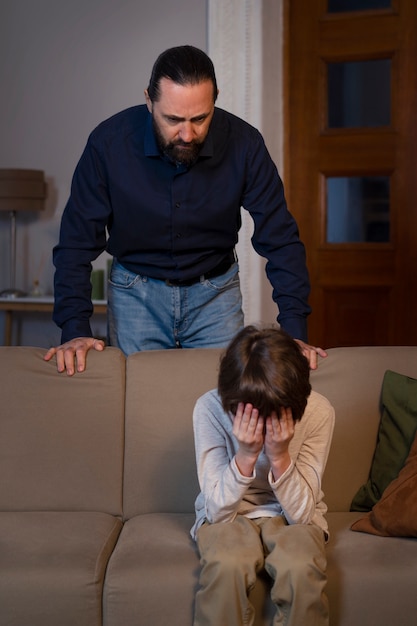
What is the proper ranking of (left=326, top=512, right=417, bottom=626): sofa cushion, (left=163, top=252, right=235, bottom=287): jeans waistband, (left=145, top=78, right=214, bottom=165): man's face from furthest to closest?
(left=163, top=252, right=235, bottom=287): jeans waistband, (left=145, top=78, right=214, bottom=165): man's face, (left=326, top=512, right=417, bottom=626): sofa cushion

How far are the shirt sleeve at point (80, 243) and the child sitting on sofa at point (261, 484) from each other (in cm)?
61

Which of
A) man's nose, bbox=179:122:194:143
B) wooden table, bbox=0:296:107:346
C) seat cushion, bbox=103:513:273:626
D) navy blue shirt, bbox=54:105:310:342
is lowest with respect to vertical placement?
seat cushion, bbox=103:513:273:626

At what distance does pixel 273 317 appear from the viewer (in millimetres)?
4727

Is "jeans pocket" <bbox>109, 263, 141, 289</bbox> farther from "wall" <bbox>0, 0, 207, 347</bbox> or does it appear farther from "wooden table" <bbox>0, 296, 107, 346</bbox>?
"wall" <bbox>0, 0, 207, 347</bbox>

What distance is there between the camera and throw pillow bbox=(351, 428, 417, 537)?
7.25 ft

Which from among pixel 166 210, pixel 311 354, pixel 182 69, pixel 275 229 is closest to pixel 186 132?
pixel 182 69

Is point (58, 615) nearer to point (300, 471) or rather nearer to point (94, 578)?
point (94, 578)

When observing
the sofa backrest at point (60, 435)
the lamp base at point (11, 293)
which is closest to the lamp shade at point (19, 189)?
the lamp base at point (11, 293)

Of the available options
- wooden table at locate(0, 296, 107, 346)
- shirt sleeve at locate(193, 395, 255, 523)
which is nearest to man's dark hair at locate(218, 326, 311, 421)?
shirt sleeve at locate(193, 395, 255, 523)

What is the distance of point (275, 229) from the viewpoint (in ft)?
9.02

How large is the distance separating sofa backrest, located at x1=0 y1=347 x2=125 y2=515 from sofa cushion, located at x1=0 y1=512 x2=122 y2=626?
30 cm

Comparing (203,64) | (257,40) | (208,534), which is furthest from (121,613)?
(257,40)

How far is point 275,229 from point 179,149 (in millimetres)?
408

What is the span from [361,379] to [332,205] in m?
2.31
